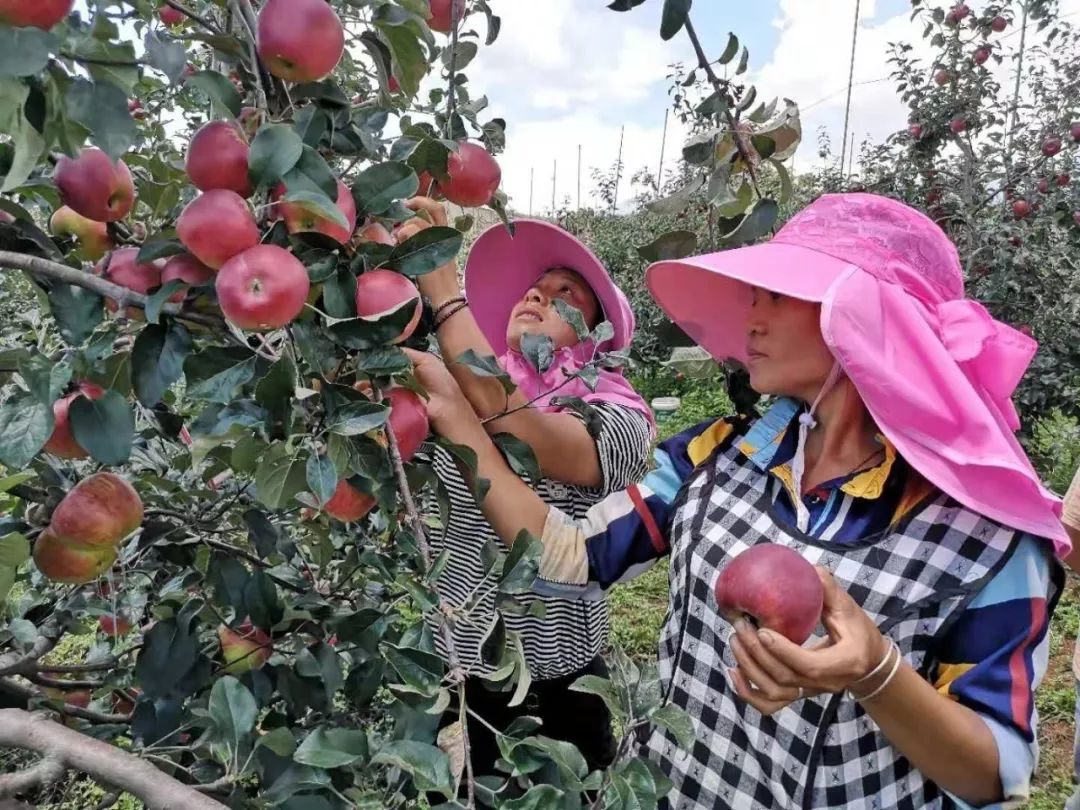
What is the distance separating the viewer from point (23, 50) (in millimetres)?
446

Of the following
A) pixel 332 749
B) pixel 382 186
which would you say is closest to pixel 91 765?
pixel 332 749

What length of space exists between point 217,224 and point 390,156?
216mm

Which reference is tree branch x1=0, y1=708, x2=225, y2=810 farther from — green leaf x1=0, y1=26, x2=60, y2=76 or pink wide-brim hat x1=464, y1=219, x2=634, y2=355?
pink wide-brim hat x1=464, y1=219, x2=634, y2=355

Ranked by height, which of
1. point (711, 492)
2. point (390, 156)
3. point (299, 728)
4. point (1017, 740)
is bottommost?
point (299, 728)

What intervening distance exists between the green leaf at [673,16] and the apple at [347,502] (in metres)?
0.54

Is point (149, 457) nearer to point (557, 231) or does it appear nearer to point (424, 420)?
point (424, 420)

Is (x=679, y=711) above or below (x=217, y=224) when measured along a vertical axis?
below

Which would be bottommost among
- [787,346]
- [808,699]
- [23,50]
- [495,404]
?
[808,699]

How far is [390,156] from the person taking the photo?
0.81 m

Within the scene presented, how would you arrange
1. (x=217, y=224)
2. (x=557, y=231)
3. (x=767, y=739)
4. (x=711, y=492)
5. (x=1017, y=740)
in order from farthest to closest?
(x=557, y=231) → (x=711, y=492) → (x=767, y=739) → (x=1017, y=740) → (x=217, y=224)

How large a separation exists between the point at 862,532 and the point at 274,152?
2.65 ft

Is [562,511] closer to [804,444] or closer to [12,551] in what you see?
[804,444]

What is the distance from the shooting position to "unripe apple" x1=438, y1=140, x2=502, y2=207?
2.92ft

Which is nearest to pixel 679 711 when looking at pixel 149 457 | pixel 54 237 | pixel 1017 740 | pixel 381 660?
pixel 381 660
